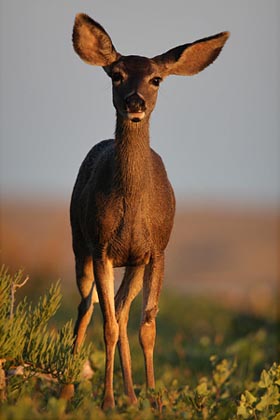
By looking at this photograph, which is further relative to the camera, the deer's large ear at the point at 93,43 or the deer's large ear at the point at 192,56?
the deer's large ear at the point at 192,56

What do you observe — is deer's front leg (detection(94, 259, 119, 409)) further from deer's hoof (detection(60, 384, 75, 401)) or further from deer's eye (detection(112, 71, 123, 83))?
deer's eye (detection(112, 71, 123, 83))

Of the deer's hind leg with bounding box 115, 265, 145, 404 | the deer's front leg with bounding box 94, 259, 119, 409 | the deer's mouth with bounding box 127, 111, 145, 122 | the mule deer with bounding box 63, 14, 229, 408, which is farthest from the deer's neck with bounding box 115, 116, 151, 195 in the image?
the deer's hind leg with bounding box 115, 265, 145, 404

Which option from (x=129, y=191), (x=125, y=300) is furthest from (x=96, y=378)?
→ (x=129, y=191)

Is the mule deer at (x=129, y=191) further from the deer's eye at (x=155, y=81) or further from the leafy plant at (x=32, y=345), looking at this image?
the leafy plant at (x=32, y=345)

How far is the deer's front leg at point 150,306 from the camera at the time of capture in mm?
7828

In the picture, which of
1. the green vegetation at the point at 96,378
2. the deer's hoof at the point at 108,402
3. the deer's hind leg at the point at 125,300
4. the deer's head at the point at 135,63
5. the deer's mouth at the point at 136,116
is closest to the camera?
the green vegetation at the point at 96,378

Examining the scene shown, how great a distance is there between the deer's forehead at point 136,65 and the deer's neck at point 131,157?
16.0 inches

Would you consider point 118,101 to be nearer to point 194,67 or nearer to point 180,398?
point 194,67

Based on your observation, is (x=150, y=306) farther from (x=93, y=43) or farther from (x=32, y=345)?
(x=93, y=43)

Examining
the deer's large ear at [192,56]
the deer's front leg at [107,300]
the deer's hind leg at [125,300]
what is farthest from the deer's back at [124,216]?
the deer's large ear at [192,56]

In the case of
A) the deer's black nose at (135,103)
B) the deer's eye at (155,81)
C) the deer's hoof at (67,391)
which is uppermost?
the deer's eye at (155,81)

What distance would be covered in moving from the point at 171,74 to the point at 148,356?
7.97 ft

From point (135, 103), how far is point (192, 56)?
1060 mm

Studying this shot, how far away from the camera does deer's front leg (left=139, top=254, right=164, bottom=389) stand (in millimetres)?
7828
